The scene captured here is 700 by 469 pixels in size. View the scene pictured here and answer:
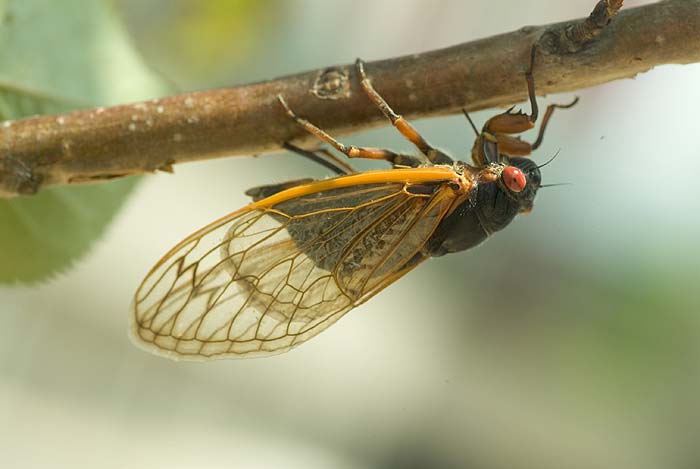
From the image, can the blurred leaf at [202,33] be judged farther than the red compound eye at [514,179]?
Yes

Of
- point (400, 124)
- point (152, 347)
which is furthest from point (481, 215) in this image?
point (152, 347)

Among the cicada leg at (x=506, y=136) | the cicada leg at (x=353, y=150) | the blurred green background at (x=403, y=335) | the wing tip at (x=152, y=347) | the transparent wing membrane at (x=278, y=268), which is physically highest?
the blurred green background at (x=403, y=335)

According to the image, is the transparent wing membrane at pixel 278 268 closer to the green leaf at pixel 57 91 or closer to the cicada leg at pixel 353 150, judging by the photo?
the cicada leg at pixel 353 150

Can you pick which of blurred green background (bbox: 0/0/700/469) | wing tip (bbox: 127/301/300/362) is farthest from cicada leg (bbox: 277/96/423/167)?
blurred green background (bbox: 0/0/700/469)

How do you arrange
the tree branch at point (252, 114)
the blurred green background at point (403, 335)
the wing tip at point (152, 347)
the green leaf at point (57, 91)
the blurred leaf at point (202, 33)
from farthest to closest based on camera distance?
the blurred green background at point (403, 335) < the blurred leaf at point (202, 33) < the green leaf at point (57, 91) < the wing tip at point (152, 347) < the tree branch at point (252, 114)

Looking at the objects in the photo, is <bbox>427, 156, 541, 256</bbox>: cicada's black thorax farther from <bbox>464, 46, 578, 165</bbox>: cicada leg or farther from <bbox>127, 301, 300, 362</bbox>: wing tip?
<bbox>127, 301, 300, 362</bbox>: wing tip

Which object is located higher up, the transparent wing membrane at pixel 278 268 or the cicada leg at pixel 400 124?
the cicada leg at pixel 400 124

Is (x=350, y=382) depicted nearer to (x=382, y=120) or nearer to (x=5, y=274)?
(x=5, y=274)

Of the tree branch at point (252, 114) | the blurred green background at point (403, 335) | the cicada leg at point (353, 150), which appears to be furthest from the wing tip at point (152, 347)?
the blurred green background at point (403, 335)
